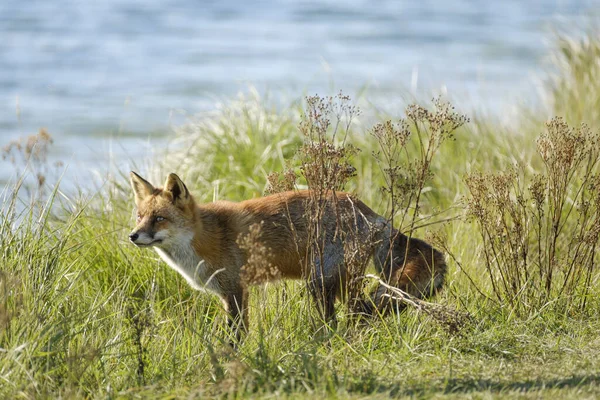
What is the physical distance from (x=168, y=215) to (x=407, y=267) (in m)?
1.69

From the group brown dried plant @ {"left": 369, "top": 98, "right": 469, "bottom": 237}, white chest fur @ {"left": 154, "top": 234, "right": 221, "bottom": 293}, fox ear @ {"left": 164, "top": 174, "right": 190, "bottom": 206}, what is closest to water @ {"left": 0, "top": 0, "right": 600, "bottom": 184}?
brown dried plant @ {"left": 369, "top": 98, "right": 469, "bottom": 237}

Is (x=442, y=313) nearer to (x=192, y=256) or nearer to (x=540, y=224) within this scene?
(x=540, y=224)

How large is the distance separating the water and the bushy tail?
5.52m

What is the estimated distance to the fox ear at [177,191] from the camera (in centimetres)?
Result: 664

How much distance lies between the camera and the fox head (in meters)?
6.53

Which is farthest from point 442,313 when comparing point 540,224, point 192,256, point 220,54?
point 220,54

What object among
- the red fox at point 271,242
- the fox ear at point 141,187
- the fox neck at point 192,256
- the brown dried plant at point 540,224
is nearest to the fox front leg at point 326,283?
the red fox at point 271,242

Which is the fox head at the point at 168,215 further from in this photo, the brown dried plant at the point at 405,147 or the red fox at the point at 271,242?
the brown dried plant at the point at 405,147

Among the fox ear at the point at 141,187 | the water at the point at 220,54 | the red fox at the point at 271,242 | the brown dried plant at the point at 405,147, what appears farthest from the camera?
the water at the point at 220,54

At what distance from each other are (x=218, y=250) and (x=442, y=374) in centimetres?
225

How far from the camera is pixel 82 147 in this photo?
58.2ft

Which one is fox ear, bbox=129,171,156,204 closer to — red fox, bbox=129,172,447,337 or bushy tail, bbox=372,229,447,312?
red fox, bbox=129,172,447,337

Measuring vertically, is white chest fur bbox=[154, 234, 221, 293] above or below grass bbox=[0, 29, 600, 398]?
above

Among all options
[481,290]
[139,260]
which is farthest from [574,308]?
[139,260]
